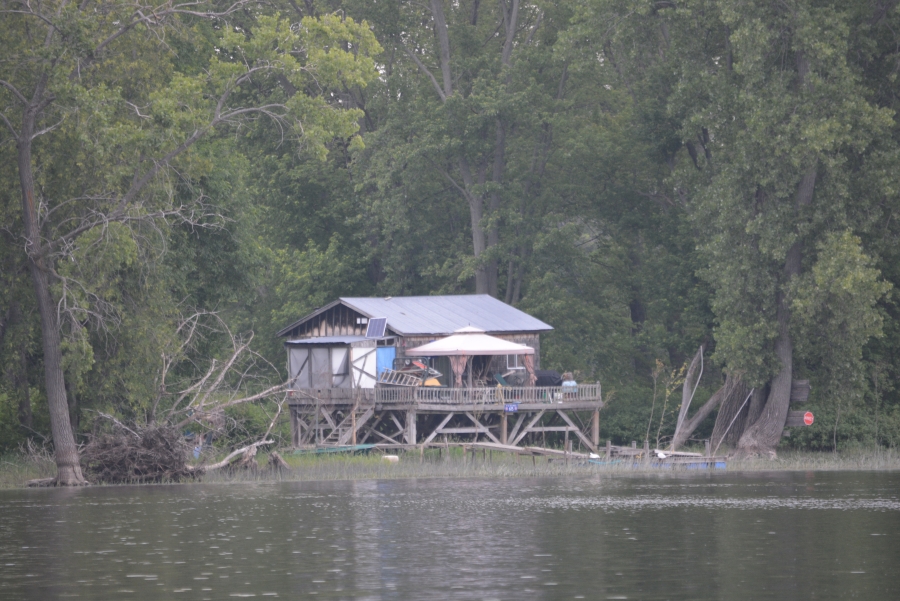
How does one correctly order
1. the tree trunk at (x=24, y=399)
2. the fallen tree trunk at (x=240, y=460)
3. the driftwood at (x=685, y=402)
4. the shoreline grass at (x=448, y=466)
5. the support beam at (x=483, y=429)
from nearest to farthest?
the fallen tree trunk at (x=240, y=460) < the shoreline grass at (x=448, y=466) < the tree trunk at (x=24, y=399) < the support beam at (x=483, y=429) < the driftwood at (x=685, y=402)

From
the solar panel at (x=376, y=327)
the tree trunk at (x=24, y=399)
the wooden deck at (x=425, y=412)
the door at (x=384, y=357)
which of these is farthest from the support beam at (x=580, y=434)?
the tree trunk at (x=24, y=399)

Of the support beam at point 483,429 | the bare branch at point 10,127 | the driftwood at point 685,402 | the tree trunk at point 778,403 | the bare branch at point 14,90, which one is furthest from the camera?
the driftwood at point 685,402

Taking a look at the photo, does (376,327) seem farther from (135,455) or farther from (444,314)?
(135,455)

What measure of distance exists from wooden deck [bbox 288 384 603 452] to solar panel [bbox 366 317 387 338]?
2.23 meters

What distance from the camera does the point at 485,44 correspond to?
59562mm

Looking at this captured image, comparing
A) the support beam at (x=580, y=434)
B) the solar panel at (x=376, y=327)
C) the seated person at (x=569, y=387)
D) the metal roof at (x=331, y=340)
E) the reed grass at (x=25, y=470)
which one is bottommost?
the reed grass at (x=25, y=470)

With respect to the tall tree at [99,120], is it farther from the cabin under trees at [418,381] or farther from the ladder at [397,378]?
the ladder at [397,378]

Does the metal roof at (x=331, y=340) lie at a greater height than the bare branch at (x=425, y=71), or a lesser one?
lesser

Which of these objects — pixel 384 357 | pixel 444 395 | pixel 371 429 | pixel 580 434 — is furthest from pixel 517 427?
pixel 384 357

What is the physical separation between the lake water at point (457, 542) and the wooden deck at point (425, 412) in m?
10.6

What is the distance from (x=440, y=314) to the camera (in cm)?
4900

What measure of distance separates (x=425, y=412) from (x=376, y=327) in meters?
3.72

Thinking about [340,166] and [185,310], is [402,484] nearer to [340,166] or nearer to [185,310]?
[185,310]

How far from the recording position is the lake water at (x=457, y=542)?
17.0 metres
